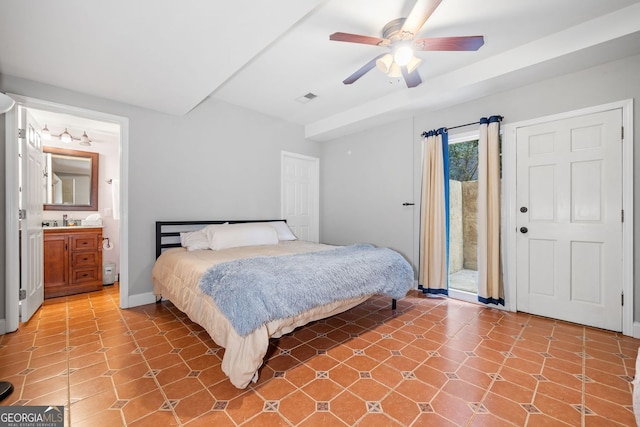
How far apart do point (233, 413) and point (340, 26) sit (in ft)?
9.62

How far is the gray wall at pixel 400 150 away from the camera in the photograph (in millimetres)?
2547

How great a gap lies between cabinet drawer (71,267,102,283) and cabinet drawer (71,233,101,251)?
29 centimetres

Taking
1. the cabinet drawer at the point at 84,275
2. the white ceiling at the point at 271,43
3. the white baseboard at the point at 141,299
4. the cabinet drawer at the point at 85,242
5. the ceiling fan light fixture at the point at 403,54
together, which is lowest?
the white baseboard at the point at 141,299

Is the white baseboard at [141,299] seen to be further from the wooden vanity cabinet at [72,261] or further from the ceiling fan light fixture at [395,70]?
the ceiling fan light fixture at [395,70]

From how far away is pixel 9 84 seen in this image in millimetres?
2637

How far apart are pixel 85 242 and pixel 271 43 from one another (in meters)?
3.74

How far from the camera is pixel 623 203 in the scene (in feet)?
8.22

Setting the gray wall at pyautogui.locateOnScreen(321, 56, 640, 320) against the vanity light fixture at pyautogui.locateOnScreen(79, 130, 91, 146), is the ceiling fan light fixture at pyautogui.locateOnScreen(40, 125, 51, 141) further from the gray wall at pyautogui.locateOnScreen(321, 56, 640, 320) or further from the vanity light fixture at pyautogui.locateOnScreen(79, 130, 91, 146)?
the gray wall at pyautogui.locateOnScreen(321, 56, 640, 320)

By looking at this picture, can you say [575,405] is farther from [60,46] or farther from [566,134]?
[60,46]

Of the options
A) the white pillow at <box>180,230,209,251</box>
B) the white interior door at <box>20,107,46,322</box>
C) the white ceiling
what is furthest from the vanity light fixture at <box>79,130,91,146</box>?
the white pillow at <box>180,230,209,251</box>

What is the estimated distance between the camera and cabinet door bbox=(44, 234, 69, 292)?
3.55 m

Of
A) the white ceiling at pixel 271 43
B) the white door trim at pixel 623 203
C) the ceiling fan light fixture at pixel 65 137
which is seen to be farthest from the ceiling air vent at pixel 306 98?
Answer: the ceiling fan light fixture at pixel 65 137

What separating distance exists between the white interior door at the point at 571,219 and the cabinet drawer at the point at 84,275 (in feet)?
18.1

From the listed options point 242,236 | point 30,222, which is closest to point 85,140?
point 30,222
